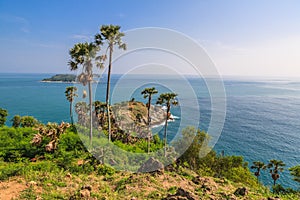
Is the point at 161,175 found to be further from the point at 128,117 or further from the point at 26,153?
the point at 128,117

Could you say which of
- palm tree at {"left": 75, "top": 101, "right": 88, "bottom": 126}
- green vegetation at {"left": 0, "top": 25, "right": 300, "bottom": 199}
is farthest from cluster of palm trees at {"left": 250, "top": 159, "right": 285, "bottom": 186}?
palm tree at {"left": 75, "top": 101, "right": 88, "bottom": 126}

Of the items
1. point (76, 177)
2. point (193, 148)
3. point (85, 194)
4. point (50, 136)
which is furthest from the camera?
point (193, 148)

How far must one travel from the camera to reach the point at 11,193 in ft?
27.0

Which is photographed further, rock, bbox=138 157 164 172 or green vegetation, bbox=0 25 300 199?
rock, bbox=138 157 164 172

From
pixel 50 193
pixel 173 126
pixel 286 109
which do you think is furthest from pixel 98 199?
pixel 286 109

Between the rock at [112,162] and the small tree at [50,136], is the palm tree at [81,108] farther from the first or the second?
the rock at [112,162]

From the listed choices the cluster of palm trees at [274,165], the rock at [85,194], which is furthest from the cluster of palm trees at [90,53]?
the cluster of palm trees at [274,165]

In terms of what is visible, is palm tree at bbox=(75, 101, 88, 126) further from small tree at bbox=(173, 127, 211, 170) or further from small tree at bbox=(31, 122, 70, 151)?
small tree at bbox=(173, 127, 211, 170)

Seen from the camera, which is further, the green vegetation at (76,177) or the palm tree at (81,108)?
the palm tree at (81,108)

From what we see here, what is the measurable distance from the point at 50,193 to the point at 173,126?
50.6 meters

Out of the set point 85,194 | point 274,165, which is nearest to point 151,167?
point 85,194

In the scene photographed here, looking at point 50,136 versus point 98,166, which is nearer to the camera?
point 98,166

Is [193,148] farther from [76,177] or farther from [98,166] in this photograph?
[76,177]

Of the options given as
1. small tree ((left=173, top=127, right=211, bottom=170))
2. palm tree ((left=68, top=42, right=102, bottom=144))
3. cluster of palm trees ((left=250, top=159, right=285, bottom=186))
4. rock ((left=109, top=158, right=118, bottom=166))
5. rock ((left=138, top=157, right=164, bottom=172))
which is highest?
palm tree ((left=68, top=42, right=102, bottom=144))
